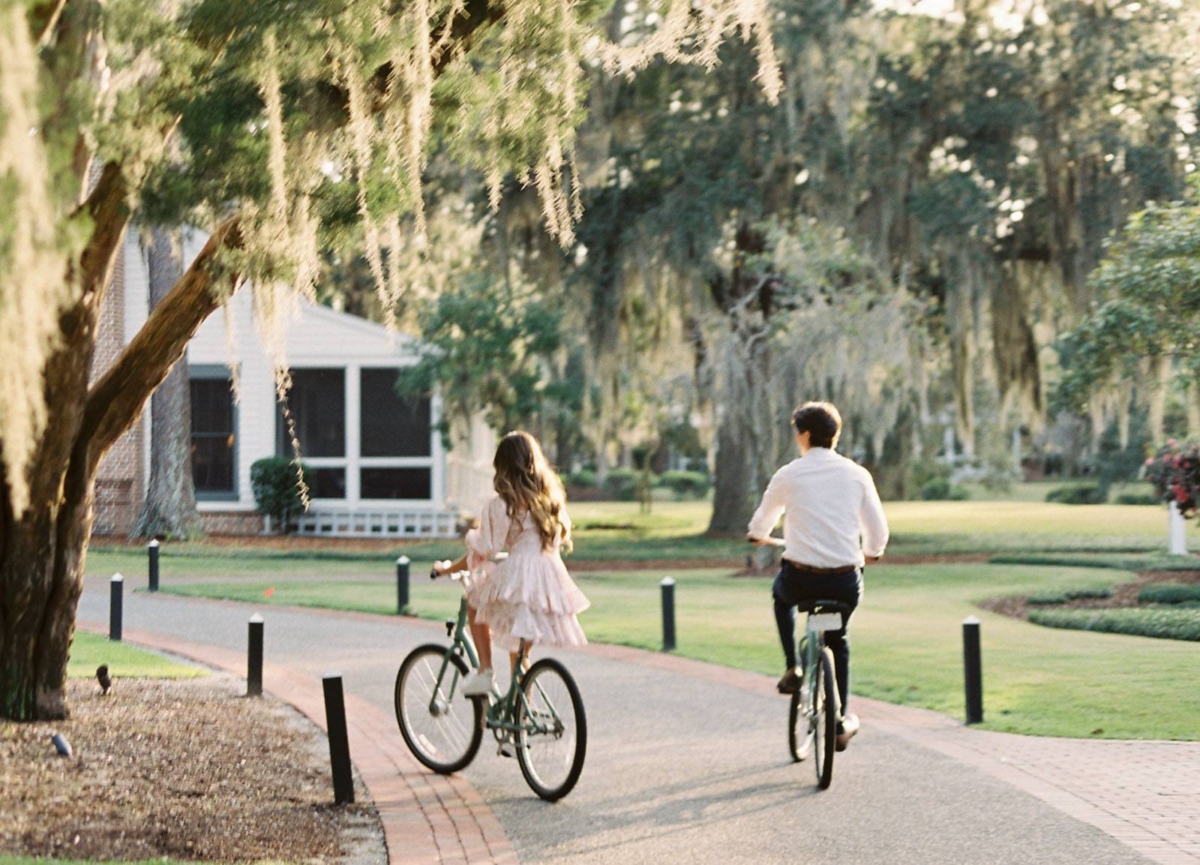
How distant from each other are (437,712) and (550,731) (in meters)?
0.96

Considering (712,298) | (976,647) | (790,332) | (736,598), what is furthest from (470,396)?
(976,647)

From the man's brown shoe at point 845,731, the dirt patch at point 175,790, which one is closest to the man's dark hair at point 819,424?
the man's brown shoe at point 845,731

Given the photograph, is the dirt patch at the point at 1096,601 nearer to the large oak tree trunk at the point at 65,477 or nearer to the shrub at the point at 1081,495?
the large oak tree trunk at the point at 65,477

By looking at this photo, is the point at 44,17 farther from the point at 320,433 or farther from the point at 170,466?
the point at 320,433

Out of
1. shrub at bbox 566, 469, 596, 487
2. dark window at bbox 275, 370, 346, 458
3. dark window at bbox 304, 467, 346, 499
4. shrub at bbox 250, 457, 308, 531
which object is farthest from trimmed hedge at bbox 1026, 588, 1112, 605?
shrub at bbox 566, 469, 596, 487

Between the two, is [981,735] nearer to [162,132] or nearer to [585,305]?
[162,132]

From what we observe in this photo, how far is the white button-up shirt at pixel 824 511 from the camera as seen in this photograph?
812 cm

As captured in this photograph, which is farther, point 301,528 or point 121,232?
point 301,528

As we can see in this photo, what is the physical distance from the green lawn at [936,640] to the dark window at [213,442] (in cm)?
1145

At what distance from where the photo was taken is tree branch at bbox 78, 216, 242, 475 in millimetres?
8906

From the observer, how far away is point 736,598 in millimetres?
20297

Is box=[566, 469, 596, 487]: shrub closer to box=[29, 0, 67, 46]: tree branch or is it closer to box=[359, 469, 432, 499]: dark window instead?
box=[359, 469, 432, 499]: dark window

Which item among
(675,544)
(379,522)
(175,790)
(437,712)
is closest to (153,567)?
(379,522)

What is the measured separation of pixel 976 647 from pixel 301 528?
23956 millimetres
